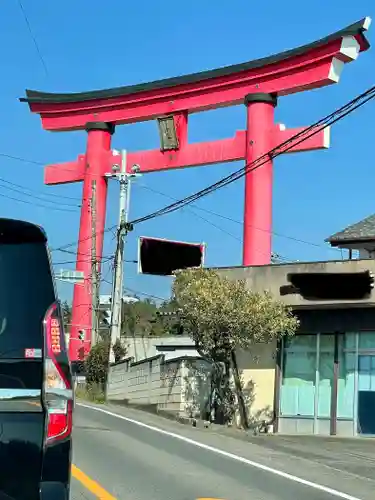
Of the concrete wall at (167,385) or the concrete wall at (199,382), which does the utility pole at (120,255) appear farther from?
the concrete wall at (199,382)

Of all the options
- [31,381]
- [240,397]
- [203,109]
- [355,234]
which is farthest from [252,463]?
[203,109]

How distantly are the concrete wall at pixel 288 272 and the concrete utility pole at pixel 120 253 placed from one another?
23.4ft

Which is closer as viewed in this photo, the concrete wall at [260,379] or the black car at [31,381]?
the black car at [31,381]

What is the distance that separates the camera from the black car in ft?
12.1

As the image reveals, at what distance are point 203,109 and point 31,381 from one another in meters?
28.3

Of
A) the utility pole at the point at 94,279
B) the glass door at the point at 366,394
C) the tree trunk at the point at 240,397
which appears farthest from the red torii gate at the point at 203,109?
the glass door at the point at 366,394

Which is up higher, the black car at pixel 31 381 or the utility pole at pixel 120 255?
the utility pole at pixel 120 255

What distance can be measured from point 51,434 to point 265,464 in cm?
931

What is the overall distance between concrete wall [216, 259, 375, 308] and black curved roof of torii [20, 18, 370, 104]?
9.57 m

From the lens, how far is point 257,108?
28844mm

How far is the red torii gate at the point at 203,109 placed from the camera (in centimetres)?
2773

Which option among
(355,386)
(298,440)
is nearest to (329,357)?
(355,386)

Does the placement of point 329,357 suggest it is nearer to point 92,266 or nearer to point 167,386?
point 167,386

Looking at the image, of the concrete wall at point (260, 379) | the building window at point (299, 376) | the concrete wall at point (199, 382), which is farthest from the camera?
the concrete wall at point (260, 379)
